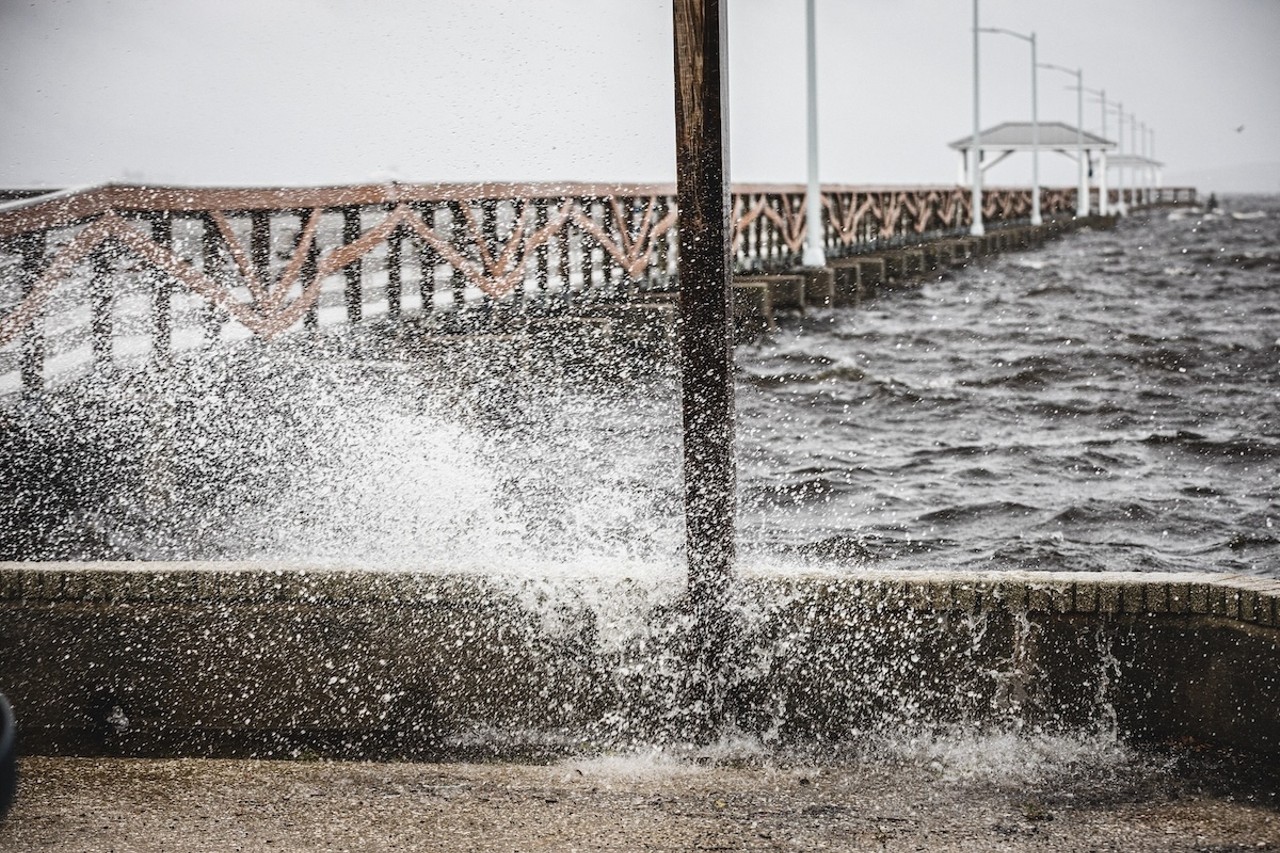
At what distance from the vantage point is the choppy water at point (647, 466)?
8.25 meters

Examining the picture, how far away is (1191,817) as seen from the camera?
3715 millimetres

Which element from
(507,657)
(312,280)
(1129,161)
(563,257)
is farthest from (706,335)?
(1129,161)

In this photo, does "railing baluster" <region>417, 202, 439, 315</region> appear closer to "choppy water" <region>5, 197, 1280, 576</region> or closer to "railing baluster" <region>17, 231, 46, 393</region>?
"choppy water" <region>5, 197, 1280, 576</region>

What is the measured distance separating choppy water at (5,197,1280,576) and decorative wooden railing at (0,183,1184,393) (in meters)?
0.51

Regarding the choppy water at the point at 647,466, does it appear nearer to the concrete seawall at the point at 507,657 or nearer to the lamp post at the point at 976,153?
the concrete seawall at the point at 507,657

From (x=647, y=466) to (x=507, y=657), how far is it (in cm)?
728

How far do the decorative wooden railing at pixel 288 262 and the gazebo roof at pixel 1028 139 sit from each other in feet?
236

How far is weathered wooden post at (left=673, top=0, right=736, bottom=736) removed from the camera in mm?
4402

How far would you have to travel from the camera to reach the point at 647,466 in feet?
38.7

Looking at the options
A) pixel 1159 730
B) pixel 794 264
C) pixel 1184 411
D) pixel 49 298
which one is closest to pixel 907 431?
pixel 1184 411

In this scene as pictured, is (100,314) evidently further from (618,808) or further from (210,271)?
(618,808)

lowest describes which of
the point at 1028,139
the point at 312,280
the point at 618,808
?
the point at 618,808

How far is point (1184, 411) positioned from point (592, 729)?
12.3 metres

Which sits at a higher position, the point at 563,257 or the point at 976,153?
the point at 976,153
